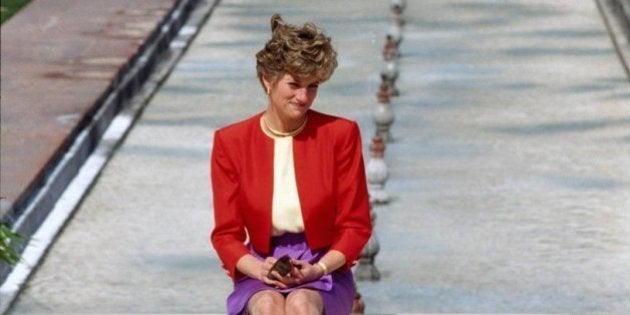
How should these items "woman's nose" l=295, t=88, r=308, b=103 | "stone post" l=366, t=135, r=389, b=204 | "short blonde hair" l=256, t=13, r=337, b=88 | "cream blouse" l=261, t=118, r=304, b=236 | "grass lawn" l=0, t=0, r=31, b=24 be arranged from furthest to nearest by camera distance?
1. "grass lawn" l=0, t=0, r=31, b=24
2. "stone post" l=366, t=135, r=389, b=204
3. "cream blouse" l=261, t=118, r=304, b=236
4. "woman's nose" l=295, t=88, r=308, b=103
5. "short blonde hair" l=256, t=13, r=337, b=88

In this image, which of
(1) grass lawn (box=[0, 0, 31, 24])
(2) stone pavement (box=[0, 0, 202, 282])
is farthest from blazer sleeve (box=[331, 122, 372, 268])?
(1) grass lawn (box=[0, 0, 31, 24])

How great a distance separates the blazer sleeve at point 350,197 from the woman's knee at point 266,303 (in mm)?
317

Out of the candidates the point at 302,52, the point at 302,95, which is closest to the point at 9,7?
the point at 302,95

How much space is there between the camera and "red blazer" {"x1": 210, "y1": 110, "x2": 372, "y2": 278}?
7758mm

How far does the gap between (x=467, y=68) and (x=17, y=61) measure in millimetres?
4066

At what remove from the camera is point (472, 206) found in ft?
46.6

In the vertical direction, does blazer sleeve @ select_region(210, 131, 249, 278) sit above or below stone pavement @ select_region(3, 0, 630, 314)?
above

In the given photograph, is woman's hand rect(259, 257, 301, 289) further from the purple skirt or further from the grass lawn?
the grass lawn

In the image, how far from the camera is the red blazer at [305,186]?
25.5 feet

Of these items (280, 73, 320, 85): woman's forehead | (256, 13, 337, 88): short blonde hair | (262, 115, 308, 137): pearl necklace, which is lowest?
(262, 115, 308, 137): pearl necklace

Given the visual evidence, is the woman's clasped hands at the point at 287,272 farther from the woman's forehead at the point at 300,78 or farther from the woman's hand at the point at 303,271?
the woman's forehead at the point at 300,78

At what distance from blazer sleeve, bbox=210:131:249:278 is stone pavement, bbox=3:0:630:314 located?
3.77 meters

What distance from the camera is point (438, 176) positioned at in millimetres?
15227

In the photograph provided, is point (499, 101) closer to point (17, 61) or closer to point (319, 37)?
point (17, 61)
